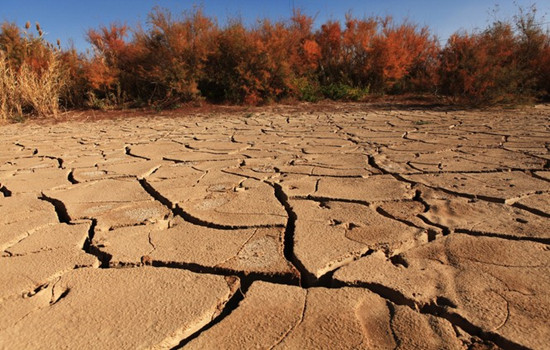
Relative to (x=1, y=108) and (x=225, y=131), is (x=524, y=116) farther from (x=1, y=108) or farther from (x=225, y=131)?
(x=1, y=108)

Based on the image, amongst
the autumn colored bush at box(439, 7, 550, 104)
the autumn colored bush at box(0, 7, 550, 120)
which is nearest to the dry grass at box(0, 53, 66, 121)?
the autumn colored bush at box(0, 7, 550, 120)

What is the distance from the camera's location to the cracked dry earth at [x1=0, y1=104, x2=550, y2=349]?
103 cm

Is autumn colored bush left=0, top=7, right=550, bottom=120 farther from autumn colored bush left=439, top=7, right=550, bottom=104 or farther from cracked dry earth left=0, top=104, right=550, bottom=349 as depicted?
cracked dry earth left=0, top=104, right=550, bottom=349

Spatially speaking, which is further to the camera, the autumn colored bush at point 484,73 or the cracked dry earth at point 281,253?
the autumn colored bush at point 484,73

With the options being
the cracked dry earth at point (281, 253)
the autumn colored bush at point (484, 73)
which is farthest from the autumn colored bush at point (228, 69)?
the cracked dry earth at point (281, 253)

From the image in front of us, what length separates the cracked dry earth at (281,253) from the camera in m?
1.03

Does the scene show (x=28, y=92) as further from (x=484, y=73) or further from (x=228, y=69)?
(x=484, y=73)

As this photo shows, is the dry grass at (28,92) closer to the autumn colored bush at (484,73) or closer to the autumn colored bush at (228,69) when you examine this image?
the autumn colored bush at (228,69)

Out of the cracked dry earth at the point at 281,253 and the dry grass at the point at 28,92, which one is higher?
the dry grass at the point at 28,92

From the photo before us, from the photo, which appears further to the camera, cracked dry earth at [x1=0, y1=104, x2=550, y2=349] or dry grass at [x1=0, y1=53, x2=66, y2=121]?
dry grass at [x1=0, y1=53, x2=66, y2=121]

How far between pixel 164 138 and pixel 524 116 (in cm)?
521

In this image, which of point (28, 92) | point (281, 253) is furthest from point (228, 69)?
point (281, 253)

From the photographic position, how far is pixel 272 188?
2.28 metres

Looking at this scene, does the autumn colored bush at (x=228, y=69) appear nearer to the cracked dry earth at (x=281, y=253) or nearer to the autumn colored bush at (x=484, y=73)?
the autumn colored bush at (x=484, y=73)
